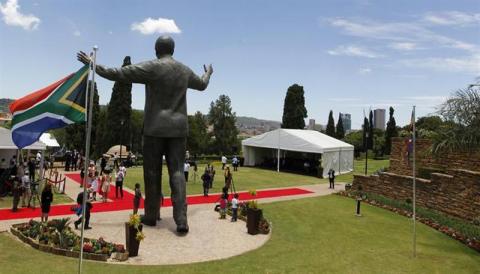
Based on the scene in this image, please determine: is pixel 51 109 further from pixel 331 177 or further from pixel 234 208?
pixel 331 177

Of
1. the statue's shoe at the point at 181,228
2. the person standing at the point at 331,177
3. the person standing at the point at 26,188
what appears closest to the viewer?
the statue's shoe at the point at 181,228

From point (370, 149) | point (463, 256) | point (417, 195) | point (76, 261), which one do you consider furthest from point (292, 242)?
point (370, 149)

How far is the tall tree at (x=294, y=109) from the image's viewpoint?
54562 millimetres

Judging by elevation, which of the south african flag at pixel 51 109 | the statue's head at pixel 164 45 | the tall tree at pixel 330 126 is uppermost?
the tall tree at pixel 330 126

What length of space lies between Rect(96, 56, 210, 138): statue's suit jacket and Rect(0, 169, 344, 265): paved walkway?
3188mm

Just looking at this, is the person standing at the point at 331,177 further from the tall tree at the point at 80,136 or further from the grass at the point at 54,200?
the tall tree at the point at 80,136

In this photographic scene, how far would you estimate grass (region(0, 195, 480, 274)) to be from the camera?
9.73m

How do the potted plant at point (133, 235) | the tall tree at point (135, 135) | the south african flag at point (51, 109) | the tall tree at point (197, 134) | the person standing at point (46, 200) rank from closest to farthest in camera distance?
1. the south african flag at point (51, 109)
2. the potted plant at point (133, 235)
3. the person standing at point (46, 200)
4. the tall tree at point (197, 134)
5. the tall tree at point (135, 135)

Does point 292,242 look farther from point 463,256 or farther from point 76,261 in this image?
point 76,261

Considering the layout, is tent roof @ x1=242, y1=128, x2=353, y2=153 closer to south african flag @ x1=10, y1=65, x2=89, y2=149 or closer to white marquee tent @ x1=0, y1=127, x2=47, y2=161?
white marquee tent @ x1=0, y1=127, x2=47, y2=161

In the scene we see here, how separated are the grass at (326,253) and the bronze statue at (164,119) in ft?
10.3

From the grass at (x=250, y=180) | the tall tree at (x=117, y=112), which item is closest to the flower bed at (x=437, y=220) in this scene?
the grass at (x=250, y=180)

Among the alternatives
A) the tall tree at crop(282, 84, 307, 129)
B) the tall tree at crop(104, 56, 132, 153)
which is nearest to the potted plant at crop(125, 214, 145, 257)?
the tall tree at crop(104, 56, 132, 153)

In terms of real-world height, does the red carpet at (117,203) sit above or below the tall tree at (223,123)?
below
